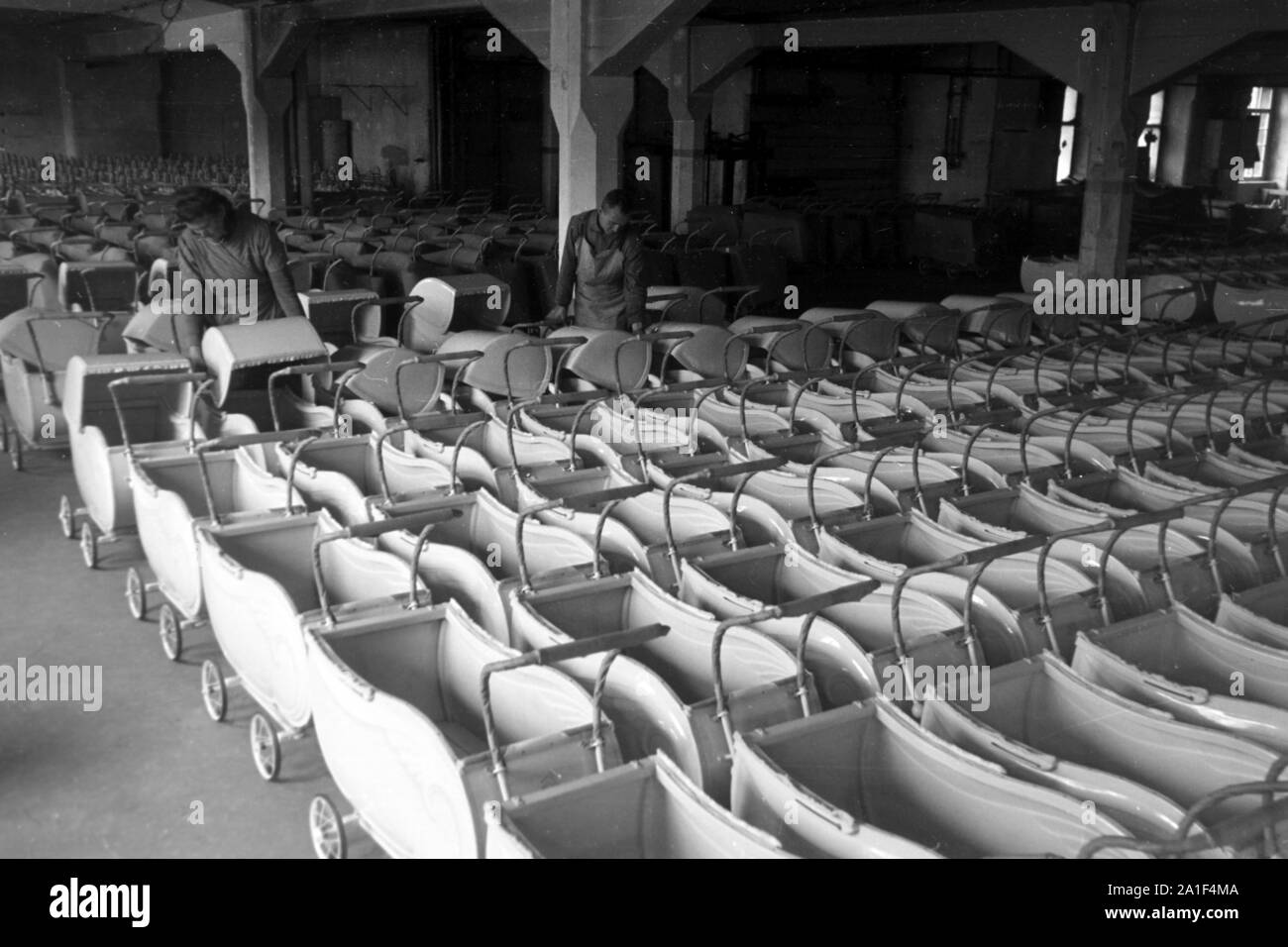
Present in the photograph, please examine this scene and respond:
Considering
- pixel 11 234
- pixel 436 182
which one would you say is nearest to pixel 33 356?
pixel 11 234

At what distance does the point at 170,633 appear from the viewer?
15.6ft

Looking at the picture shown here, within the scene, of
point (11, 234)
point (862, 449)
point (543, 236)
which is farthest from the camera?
point (543, 236)

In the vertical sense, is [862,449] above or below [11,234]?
below

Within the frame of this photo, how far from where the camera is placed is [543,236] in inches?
453

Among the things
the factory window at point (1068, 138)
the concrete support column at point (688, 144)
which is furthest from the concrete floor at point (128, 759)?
the factory window at point (1068, 138)

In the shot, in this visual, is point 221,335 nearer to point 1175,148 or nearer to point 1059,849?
point 1059,849

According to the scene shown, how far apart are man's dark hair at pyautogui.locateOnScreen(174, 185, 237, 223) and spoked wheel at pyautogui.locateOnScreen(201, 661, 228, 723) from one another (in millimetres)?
2519

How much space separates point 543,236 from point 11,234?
15.0 feet

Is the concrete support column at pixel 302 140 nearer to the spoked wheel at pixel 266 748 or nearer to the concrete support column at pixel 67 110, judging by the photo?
the concrete support column at pixel 67 110
